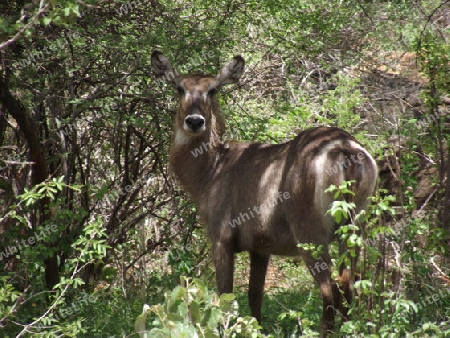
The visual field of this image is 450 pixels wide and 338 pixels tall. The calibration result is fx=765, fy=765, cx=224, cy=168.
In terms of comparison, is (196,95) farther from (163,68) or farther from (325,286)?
(325,286)

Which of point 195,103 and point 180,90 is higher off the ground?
point 180,90

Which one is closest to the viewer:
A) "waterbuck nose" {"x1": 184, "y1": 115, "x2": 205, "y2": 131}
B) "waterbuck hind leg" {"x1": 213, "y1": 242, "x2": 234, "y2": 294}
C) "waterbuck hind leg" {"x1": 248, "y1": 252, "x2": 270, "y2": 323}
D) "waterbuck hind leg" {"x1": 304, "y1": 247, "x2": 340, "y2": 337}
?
"waterbuck hind leg" {"x1": 304, "y1": 247, "x2": 340, "y2": 337}

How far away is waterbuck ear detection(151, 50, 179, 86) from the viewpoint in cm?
687

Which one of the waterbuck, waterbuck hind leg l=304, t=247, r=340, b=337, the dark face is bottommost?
waterbuck hind leg l=304, t=247, r=340, b=337

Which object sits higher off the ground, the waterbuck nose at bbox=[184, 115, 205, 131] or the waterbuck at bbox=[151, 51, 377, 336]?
the waterbuck nose at bbox=[184, 115, 205, 131]

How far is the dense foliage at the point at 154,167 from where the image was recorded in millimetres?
5496

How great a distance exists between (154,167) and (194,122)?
1855 mm

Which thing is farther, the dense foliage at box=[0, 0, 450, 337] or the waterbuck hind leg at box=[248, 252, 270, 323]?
the waterbuck hind leg at box=[248, 252, 270, 323]

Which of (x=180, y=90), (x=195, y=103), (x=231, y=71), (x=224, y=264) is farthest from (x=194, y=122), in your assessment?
(x=224, y=264)

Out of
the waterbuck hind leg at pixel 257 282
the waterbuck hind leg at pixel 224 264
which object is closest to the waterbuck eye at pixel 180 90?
the waterbuck hind leg at pixel 224 264

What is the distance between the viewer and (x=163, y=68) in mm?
7000

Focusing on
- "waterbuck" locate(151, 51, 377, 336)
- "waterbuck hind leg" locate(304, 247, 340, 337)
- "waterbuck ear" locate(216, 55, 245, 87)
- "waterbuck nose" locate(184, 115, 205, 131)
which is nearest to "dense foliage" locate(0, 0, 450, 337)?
"waterbuck hind leg" locate(304, 247, 340, 337)

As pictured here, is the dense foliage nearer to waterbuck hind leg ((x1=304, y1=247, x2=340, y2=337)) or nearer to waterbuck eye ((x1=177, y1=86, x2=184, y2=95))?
waterbuck hind leg ((x1=304, y1=247, x2=340, y2=337))

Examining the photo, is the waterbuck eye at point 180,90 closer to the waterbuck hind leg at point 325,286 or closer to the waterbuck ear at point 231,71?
the waterbuck ear at point 231,71
